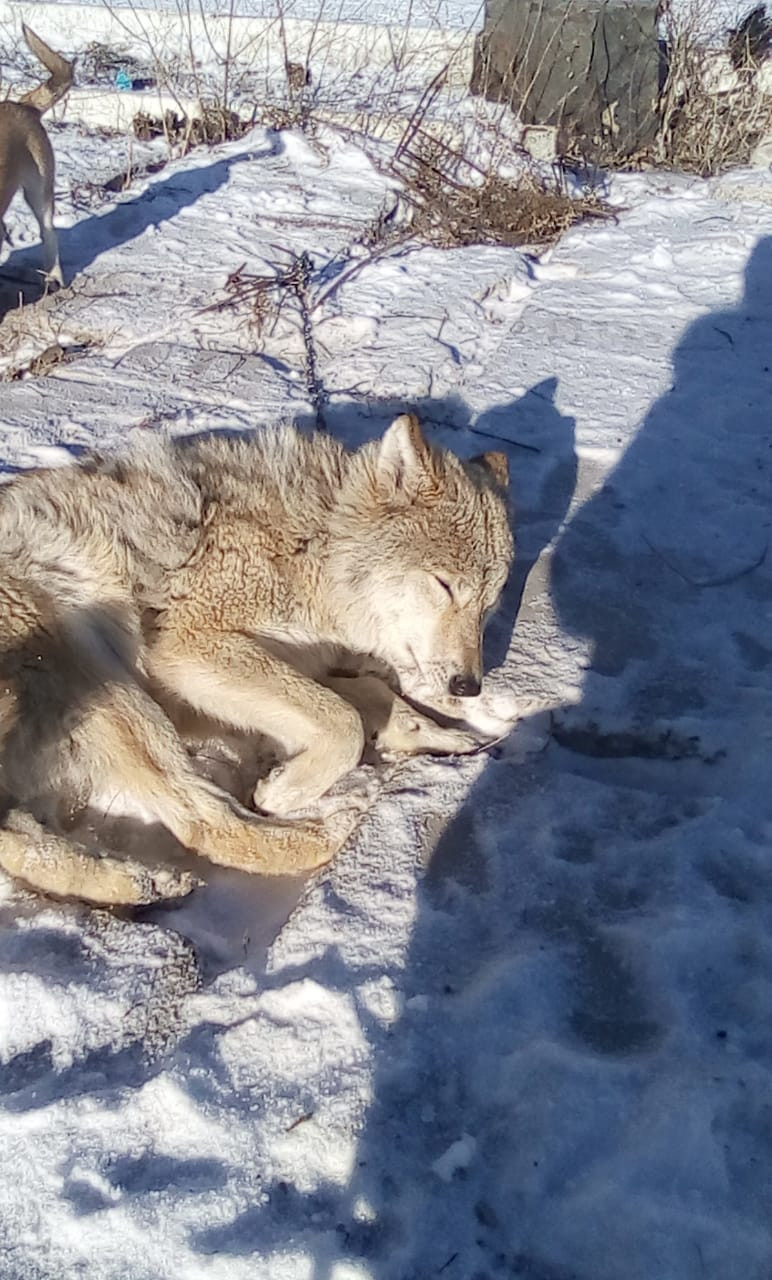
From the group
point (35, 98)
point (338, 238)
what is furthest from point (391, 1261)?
point (35, 98)

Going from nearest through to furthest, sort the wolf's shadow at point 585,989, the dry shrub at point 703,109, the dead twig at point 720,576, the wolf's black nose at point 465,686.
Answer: the wolf's shadow at point 585,989, the wolf's black nose at point 465,686, the dead twig at point 720,576, the dry shrub at point 703,109

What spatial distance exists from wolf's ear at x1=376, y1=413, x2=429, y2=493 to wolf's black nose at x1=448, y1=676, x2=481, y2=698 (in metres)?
0.70

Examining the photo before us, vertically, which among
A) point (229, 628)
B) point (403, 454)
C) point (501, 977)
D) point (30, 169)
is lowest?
point (501, 977)

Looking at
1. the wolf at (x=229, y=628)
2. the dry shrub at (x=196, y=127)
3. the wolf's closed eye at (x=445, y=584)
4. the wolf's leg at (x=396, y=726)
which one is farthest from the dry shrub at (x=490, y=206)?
the wolf's leg at (x=396, y=726)

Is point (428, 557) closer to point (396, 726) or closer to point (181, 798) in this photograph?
point (396, 726)

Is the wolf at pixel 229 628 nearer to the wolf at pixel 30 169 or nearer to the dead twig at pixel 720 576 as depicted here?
the dead twig at pixel 720 576

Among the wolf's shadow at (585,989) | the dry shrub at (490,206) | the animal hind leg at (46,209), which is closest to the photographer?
the wolf's shadow at (585,989)

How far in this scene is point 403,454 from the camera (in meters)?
3.40

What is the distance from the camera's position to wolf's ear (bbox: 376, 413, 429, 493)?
3328mm

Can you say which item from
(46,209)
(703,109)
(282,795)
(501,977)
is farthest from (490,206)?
(501,977)

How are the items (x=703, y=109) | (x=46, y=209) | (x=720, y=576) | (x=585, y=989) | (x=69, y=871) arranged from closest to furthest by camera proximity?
(x=585, y=989) → (x=69, y=871) → (x=720, y=576) → (x=46, y=209) → (x=703, y=109)

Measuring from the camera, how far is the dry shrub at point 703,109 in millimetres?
8812

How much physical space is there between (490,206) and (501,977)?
6643 mm

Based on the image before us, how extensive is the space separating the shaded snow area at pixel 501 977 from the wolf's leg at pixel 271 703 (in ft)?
0.75
